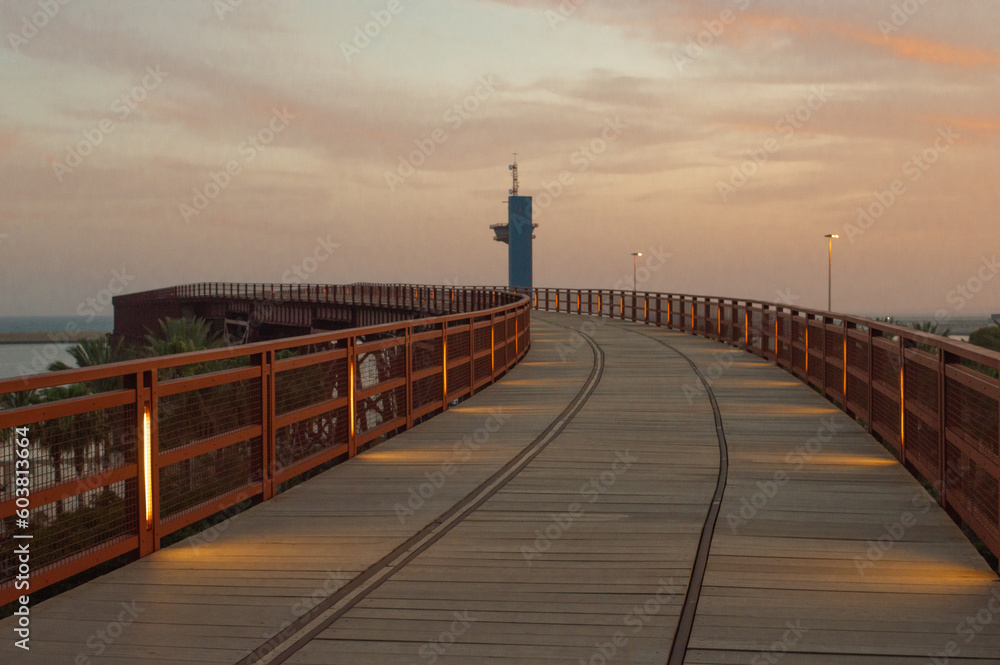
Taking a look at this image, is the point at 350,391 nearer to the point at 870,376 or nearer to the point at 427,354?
the point at 427,354

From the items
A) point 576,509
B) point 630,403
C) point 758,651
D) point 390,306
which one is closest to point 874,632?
point 758,651

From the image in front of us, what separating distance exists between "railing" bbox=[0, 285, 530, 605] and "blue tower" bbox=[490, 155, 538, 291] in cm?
11234

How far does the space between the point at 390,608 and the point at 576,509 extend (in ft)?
9.44

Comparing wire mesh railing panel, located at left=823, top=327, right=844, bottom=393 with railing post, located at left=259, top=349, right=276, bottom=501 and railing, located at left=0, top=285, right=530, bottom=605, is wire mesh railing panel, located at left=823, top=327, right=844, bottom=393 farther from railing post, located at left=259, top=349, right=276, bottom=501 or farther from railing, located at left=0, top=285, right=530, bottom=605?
railing post, located at left=259, top=349, right=276, bottom=501

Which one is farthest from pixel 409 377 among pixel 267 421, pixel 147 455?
pixel 147 455

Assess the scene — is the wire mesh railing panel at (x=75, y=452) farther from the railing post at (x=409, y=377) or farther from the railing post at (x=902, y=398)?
the railing post at (x=902, y=398)

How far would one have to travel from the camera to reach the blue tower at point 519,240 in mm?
126188

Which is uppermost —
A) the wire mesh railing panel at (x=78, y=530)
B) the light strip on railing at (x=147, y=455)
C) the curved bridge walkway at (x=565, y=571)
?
the light strip on railing at (x=147, y=455)

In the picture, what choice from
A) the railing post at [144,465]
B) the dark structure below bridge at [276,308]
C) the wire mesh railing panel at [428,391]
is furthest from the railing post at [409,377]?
the dark structure below bridge at [276,308]

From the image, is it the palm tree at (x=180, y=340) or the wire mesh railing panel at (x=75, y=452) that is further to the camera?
the palm tree at (x=180, y=340)

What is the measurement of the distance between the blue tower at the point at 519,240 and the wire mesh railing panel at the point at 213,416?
116113 millimetres

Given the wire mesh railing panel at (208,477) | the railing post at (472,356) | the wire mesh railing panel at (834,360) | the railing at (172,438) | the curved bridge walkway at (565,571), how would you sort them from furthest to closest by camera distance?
1. the railing post at (472,356)
2. the wire mesh railing panel at (834,360)
3. the wire mesh railing panel at (208,477)
4. the railing at (172,438)
5. the curved bridge walkway at (565,571)

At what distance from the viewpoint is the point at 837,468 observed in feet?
34.0

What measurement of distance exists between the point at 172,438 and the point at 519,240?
11981 centimetres
